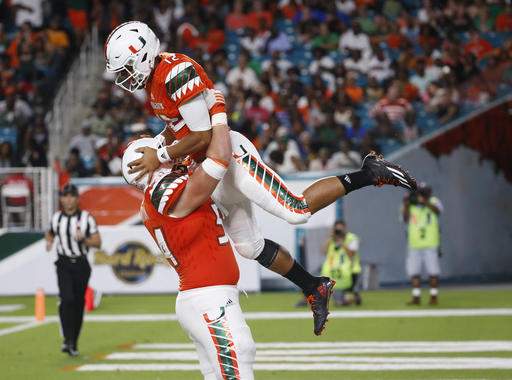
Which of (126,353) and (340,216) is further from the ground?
(340,216)

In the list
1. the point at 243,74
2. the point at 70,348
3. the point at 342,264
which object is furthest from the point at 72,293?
the point at 243,74

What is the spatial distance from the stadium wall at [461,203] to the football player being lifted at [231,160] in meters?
9.87

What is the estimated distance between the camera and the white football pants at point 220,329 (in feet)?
18.7

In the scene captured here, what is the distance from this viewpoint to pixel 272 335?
40.6 ft

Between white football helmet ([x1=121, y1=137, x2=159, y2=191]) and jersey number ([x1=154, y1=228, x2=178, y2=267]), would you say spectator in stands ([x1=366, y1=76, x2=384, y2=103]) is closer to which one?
white football helmet ([x1=121, y1=137, x2=159, y2=191])

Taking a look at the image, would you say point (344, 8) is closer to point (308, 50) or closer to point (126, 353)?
Answer: point (308, 50)

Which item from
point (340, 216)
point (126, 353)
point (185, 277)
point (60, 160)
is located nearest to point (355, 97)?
point (340, 216)

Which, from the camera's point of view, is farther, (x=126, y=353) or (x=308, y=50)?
(x=308, y=50)

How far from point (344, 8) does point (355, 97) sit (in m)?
3.40

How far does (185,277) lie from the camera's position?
586 centimetres

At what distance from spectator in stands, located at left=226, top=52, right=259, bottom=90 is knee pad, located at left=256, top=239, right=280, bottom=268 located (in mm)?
13251

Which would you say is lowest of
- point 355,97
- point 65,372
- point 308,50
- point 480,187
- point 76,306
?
point 65,372

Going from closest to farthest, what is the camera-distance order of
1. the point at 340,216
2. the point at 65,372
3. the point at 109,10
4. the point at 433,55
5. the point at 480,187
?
the point at 65,372, the point at 340,216, the point at 480,187, the point at 433,55, the point at 109,10

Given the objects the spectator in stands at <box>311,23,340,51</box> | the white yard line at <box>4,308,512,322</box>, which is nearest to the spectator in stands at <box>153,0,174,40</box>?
the spectator in stands at <box>311,23,340,51</box>
